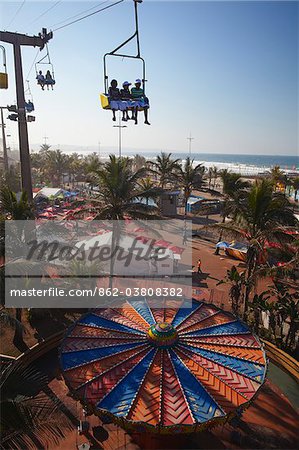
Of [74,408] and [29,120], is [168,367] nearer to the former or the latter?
[74,408]

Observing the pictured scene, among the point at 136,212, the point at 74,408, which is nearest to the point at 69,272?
the point at 136,212

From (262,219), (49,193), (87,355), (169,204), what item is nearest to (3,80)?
(87,355)

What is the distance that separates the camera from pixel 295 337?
15.4 m

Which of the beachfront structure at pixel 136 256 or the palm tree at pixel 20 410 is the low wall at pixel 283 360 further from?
the palm tree at pixel 20 410

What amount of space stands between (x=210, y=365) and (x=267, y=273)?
5.63 metres

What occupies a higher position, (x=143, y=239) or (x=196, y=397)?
(x=143, y=239)

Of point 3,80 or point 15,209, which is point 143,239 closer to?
point 15,209

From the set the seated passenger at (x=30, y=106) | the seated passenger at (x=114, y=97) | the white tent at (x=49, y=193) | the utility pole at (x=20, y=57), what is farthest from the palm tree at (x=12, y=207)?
the white tent at (x=49, y=193)

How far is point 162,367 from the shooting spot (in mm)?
10266

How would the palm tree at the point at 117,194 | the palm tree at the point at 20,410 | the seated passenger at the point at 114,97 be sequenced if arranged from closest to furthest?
the palm tree at the point at 20,410 → the seated passenger at the point at 114,97 → the palm tree at the point at 117,194

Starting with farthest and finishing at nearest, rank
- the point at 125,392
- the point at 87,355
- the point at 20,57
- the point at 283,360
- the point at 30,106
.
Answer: the point at 30,106 < the point at 20,57 < the point at 283,360 < the point at 87,355 < the point at 125,392

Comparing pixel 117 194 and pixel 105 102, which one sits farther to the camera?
pixel 117 194

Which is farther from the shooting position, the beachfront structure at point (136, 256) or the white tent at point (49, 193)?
the white tent at point (49, 193)

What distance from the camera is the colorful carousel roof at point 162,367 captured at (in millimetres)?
8773
